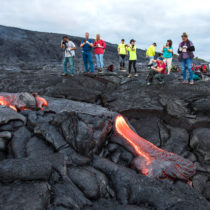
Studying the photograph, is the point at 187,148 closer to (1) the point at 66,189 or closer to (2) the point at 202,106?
(2) the point at 202,106

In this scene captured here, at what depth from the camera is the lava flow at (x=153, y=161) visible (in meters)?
3.97

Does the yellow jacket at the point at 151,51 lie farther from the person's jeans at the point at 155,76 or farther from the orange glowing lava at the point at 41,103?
the orange glowing lava at the point at 41,103

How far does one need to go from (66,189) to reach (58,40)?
3180 cm

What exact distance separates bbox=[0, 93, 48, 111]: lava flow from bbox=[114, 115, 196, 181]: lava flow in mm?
2753

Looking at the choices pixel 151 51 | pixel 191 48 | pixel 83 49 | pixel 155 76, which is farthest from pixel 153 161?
pixel 151 51

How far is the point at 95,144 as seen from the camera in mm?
4180

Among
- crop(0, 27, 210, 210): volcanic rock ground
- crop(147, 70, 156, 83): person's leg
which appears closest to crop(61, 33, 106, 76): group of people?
crop(0, 27, 210, 210): volcanic rock ground

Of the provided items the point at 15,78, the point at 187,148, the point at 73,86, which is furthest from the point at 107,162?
the point at 15,78

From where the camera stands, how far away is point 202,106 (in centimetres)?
652

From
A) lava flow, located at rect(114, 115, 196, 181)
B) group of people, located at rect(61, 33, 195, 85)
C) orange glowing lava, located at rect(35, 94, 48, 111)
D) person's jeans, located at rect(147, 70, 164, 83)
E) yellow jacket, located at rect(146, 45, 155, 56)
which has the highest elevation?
yellow jacket, located at rect(146, 45, 155, 56)

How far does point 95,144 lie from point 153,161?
1.42m

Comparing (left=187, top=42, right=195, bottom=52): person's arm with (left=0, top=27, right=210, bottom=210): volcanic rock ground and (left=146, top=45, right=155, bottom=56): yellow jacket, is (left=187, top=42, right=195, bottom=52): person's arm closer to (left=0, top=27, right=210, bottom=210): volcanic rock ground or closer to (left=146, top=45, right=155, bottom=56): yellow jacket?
(left=0, top=27, right=210, bottom=210): volcanic rock ground

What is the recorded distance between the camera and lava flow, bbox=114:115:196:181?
3967 mm

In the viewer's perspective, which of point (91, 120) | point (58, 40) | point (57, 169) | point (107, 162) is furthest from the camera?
point (58, 40)
